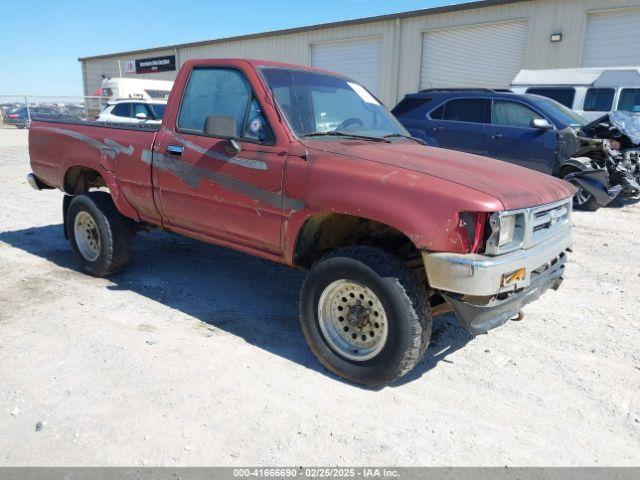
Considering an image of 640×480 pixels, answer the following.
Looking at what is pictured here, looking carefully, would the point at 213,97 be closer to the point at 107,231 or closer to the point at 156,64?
the point at 107,231

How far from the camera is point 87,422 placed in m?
2.83

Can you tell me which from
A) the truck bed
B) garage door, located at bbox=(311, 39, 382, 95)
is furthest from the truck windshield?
garage door, located at bbox=(311, 39, 382, 95)

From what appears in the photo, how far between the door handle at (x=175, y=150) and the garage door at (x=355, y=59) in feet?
63.5

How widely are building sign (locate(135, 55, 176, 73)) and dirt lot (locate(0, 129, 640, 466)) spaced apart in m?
31.7

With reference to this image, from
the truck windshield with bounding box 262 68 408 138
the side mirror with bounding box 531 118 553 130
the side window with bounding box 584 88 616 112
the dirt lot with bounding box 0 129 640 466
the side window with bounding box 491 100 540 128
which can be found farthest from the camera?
the side window with bounding box 584 88 616 112

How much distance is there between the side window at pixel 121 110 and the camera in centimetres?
1555

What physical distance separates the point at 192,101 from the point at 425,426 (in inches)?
118

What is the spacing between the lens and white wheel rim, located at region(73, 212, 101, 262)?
5.11 m

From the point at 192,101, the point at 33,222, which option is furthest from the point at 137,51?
the point at 192,101

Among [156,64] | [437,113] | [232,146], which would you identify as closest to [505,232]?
[232,146]

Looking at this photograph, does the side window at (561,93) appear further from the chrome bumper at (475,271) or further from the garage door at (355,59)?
the garage door at (355,59)

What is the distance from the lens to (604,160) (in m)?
8.46

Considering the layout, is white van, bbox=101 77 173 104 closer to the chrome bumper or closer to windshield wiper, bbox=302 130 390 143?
windshield wiper, bbox=302 130 390 143

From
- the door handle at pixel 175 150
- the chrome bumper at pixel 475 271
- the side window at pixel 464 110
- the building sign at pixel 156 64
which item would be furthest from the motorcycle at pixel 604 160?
the building sign at pixel 156 64
